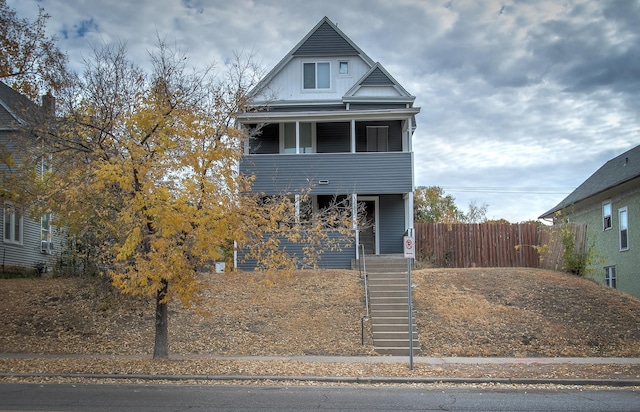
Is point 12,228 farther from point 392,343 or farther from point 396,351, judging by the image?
point 396,351

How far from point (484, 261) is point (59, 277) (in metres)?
16.4

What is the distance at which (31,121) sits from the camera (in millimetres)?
15352

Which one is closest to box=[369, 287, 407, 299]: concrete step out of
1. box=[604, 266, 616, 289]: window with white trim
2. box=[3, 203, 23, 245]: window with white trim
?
box=[604, 266, 616, 289]: window with white trim

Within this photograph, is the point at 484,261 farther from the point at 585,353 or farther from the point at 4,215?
the point at 4,215

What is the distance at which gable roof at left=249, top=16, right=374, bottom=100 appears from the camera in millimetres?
26969

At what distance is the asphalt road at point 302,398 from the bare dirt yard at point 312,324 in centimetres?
135

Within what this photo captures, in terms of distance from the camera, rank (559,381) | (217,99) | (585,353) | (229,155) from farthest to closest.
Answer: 1. (585,353)
2. (217,99)
3. (229,155)
4. (559,381)

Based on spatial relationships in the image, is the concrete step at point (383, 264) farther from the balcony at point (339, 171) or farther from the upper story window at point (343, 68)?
the upper story window at point (343, 68)

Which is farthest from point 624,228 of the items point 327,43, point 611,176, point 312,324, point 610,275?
point 312,324

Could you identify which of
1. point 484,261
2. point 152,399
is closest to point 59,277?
point 152,399

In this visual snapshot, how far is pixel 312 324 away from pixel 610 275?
16.4 meters

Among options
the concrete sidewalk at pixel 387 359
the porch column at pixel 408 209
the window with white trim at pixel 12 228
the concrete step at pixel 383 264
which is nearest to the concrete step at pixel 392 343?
the concrete sidewalk at pixel 387 359

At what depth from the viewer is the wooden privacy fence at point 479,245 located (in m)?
24.0

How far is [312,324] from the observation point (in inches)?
659
